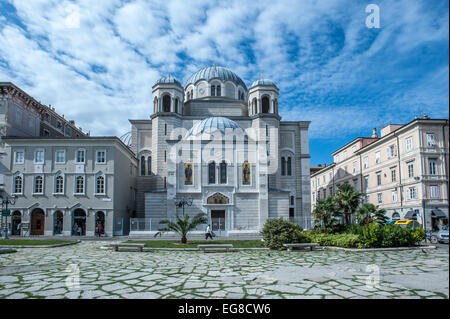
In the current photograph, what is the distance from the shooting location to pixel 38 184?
111ft

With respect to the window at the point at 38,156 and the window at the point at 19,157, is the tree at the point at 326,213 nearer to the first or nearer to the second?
the window at the point at 38,156

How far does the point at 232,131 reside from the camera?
3588cm

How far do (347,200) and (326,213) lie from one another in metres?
2.43

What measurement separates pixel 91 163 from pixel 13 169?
7537mm

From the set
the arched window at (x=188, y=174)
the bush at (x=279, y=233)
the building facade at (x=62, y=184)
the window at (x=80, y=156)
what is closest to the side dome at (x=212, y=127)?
the arched window at (x=188, y=174)

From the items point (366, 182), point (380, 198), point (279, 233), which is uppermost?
point (366, 182)

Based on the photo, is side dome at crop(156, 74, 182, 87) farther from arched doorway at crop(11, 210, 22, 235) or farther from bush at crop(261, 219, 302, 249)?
bush at crop(261, 219, 302, 249)

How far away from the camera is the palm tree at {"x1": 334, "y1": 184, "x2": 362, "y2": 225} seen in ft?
76.5

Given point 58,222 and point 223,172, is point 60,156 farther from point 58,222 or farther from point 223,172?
point 223,172

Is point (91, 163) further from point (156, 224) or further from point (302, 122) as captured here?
point (302, 122)

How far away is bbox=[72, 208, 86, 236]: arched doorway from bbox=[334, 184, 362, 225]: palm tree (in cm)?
2329

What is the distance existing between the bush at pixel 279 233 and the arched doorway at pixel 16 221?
26019mm

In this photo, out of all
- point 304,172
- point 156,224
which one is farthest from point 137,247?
point 304,172

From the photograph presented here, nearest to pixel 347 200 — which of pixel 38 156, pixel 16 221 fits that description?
pixel 38 156
